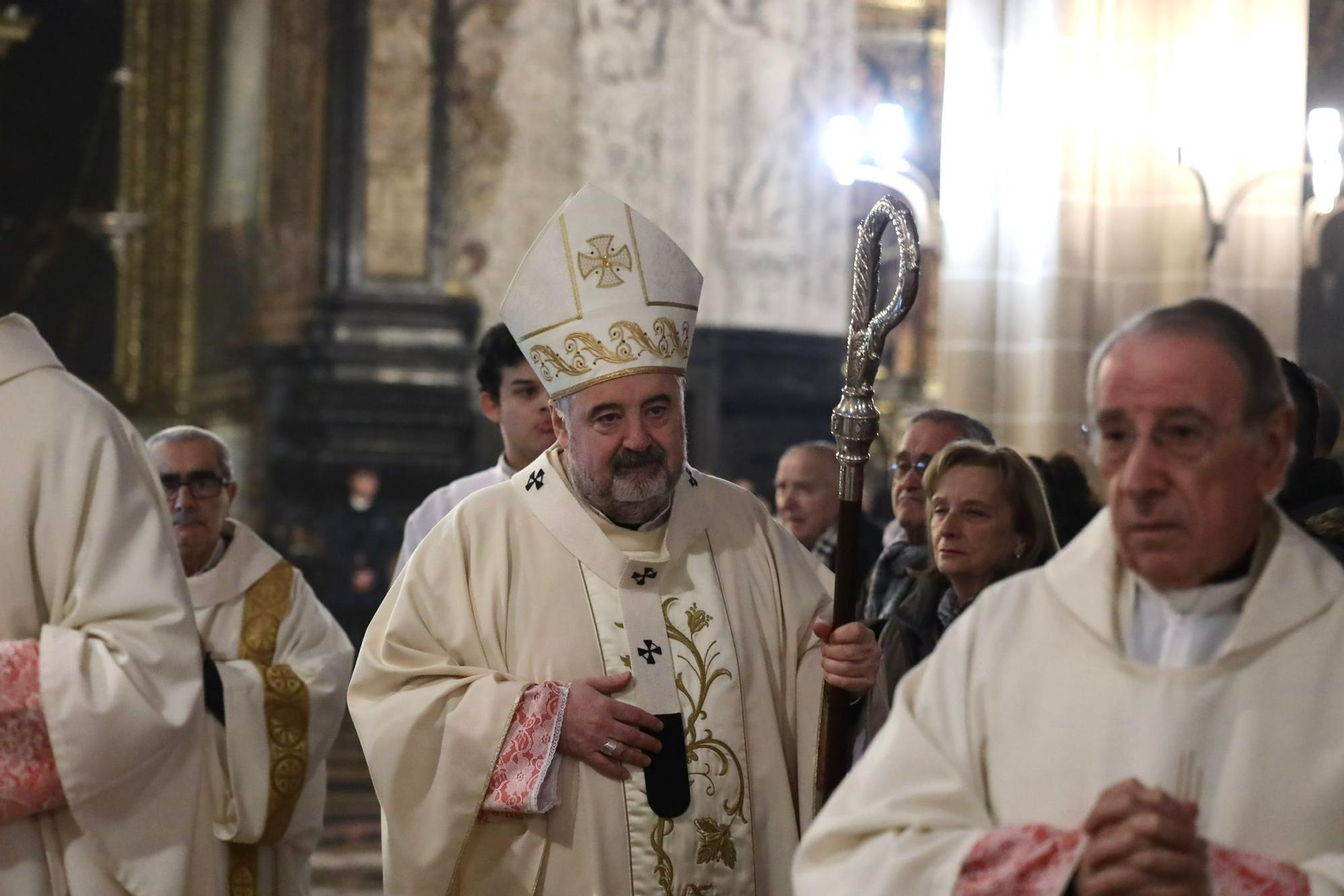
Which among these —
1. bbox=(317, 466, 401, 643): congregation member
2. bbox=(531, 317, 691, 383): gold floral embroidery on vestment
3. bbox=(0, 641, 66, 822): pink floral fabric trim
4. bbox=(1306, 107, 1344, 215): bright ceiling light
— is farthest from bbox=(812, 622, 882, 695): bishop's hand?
bbox=(317, 466, 401, 643): congregation member

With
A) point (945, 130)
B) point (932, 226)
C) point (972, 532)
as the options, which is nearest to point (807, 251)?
point (932, 226)

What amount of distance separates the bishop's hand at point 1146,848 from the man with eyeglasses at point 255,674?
8.87 ft

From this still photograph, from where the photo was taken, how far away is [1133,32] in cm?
898

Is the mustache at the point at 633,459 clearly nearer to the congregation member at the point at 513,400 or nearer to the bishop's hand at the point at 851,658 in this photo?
the bishop's hand at the point at 851,658

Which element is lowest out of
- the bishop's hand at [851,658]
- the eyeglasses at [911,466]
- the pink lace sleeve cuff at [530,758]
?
the pink lace sleeve cuff at [530,758]

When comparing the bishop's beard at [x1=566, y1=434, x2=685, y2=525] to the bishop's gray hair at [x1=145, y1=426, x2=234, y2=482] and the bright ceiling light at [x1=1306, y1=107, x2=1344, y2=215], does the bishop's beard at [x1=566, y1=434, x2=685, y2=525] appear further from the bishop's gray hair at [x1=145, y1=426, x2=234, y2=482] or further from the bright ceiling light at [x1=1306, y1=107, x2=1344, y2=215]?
the bright ceiling light at [x1=1306, y1=107, x2=1344, y2=215]

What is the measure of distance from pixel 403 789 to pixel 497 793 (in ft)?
0.64

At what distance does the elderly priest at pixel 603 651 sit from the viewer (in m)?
3.32

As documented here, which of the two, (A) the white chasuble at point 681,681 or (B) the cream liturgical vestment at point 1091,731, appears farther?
(A) the white chasuble at point 681,681

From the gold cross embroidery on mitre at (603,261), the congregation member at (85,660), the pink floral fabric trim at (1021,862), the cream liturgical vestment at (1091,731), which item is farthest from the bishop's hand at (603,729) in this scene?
the pink floral fabric trim at (1021,862)

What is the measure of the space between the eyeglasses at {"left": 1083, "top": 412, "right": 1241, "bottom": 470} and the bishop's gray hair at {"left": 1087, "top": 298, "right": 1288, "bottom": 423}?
0.05 m

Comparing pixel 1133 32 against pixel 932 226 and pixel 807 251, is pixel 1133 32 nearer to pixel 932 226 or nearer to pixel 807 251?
pixel 932 226

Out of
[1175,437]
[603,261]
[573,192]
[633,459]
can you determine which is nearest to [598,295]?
[603,261]

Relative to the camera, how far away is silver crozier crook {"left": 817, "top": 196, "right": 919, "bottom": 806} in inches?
124
